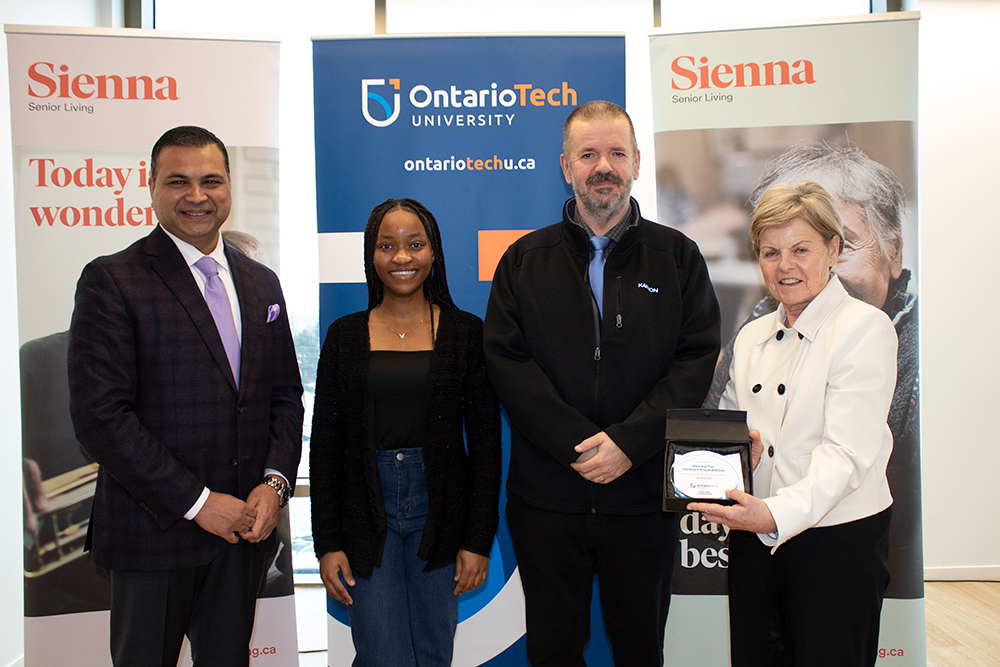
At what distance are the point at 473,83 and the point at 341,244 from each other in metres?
0.92

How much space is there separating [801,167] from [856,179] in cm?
24

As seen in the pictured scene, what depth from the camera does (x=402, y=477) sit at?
191cm

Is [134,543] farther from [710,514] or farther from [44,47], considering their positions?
[44,47]

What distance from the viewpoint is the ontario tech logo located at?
8.91 feet

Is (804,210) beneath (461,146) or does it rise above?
beneath

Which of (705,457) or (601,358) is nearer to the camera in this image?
(705,457)

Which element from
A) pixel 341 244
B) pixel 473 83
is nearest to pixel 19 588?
pixel 341 244

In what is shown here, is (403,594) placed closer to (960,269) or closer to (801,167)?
(801,167)

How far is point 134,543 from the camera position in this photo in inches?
69.4

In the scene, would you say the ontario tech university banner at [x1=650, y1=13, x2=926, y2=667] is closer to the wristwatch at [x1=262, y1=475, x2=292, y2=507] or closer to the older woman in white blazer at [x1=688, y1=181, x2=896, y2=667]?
the older woman in white blazer at [x1=688, y1=181, x2=896, y2=667]

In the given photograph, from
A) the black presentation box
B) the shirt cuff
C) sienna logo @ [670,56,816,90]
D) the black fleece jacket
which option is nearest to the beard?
the black fleece jacket

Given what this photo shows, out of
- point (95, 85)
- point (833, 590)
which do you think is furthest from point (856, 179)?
point (95, 85)

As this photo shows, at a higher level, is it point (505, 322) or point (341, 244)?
point (341, 244)

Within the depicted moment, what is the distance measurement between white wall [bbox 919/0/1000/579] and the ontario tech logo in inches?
127
